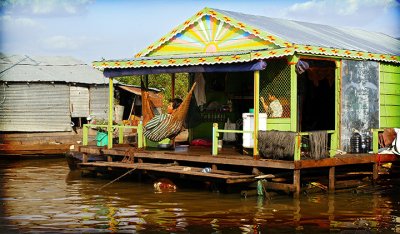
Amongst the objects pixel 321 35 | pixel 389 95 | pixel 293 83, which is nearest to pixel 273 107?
pixel 293 83

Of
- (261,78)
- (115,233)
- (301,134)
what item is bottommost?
(115,233)

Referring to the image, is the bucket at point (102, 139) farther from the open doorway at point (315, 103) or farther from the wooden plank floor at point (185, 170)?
the open doorway at point (315, 103)

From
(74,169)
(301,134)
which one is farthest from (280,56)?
(74,169)

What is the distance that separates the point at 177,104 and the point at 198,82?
1.43 meters

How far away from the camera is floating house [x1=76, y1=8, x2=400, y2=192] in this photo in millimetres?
13867

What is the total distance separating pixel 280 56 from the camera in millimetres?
13695

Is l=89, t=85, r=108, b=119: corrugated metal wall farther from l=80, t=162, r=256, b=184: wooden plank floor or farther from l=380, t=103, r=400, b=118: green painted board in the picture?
l=380, t=103, r=400, b=118: green painted board

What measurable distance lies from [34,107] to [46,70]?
2071 mm

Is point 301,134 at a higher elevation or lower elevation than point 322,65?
lower

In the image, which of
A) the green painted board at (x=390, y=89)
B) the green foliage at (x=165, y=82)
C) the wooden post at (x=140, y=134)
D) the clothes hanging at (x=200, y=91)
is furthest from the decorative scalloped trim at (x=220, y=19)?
the green foliage at (x=165, y=82)

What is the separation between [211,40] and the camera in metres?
15.9

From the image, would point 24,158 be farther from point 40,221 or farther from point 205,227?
point 205,227

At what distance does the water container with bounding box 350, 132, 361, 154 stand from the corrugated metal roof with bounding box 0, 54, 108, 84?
16.5 m

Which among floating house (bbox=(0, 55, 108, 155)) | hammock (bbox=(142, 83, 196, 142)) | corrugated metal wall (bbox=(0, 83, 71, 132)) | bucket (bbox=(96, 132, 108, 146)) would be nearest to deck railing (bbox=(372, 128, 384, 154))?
hammock (bbox=(142, 83, 196, 142))
